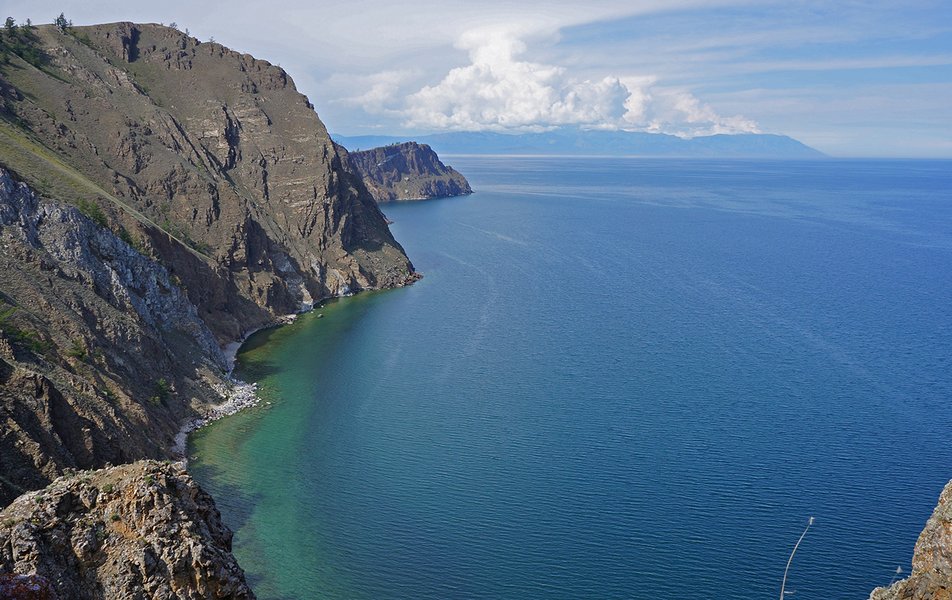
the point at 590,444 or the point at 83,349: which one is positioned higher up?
the point at 83,349

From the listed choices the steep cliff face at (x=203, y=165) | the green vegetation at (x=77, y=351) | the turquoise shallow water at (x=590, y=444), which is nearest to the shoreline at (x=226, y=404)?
the turquoise shallow water at (x=590, y=444)

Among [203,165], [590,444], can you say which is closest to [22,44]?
[203,165]

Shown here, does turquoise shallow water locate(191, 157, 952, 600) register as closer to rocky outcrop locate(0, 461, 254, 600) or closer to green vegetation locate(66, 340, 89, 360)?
green vegetation locate(66, 340, 89, 360)

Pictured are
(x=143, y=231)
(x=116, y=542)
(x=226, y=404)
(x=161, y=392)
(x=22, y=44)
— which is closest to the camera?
(x=116, y=542)

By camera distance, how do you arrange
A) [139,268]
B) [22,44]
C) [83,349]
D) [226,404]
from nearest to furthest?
[83,349] < [226,404] < [139,268] < [22,44]

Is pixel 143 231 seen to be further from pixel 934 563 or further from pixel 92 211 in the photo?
pixel 934 563

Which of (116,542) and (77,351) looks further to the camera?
(77,351)

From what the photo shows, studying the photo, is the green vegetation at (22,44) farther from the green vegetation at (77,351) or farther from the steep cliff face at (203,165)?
the green vegetation at (77,351)
